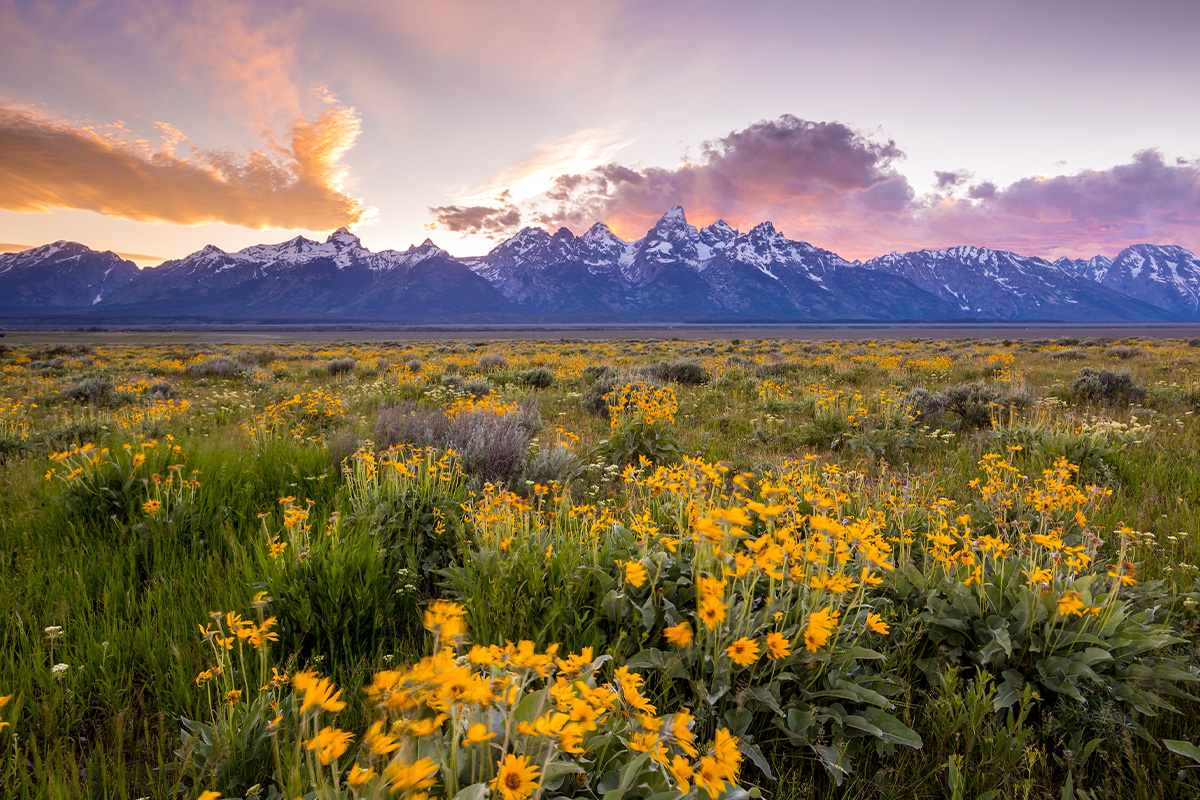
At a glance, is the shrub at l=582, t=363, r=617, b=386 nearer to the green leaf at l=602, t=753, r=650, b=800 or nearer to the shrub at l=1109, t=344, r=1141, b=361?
the green leaf at l=602, t=753, r=650, b=800

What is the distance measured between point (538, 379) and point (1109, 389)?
12.0 m

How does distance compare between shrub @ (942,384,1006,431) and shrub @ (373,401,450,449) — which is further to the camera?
shrub @ (942,384,1006,431)

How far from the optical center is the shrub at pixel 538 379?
13430 mm

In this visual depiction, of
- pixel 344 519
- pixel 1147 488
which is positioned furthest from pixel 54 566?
pixel 1147 488

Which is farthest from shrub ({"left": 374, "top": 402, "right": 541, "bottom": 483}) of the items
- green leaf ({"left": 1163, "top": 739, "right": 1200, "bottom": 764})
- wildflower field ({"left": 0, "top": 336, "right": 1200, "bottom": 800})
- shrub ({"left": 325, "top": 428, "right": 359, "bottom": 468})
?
green leaf ({"left": 1163, "top": 739, "right": 1200, "bottom": 764})

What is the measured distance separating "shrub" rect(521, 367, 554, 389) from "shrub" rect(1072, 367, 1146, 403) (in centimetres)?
1122

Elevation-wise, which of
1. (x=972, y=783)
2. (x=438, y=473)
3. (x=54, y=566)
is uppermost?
(x=438, y=473)

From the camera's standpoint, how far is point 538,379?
1352 cm

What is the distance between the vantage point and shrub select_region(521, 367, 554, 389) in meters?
13.4

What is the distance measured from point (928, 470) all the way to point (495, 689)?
606cm

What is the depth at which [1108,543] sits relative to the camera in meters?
3.84

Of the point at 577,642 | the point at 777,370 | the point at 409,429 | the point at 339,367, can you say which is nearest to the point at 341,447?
the point at 409,429

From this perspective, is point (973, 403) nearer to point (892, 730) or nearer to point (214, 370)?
point (892, 730)

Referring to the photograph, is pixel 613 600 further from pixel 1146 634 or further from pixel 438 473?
pixel 1146 634
